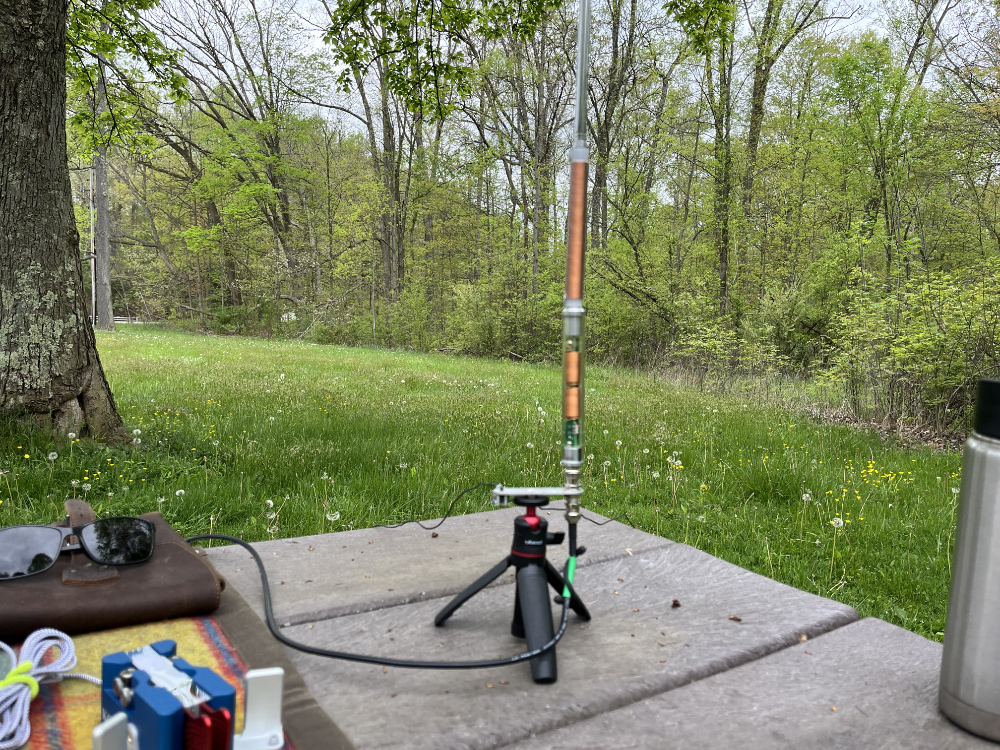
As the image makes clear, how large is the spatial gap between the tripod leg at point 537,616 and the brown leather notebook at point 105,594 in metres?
0.75

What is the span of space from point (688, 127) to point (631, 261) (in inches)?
139

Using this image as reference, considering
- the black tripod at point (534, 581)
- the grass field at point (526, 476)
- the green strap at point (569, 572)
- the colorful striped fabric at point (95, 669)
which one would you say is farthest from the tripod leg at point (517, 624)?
the grass field at point (526, 476)

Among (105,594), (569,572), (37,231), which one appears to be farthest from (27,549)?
(37,231)

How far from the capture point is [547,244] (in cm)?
1981

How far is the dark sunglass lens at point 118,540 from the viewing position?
5.21 feet

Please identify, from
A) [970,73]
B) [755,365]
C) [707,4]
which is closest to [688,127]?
[970,73]

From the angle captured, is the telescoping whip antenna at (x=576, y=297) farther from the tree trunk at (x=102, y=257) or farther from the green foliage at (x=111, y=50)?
the tree trunk at (x=102, y=257)

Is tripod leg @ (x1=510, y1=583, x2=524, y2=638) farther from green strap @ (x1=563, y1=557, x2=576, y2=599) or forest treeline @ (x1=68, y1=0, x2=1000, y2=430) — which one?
forest treeline @ (x1=68, y1=0, x2=1000, y2=430)

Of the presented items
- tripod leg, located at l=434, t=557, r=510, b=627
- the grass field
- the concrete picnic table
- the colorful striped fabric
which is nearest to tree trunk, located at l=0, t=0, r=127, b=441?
the grass field

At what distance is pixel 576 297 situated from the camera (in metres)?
1.31

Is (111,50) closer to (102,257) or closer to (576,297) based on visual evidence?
(576,297)

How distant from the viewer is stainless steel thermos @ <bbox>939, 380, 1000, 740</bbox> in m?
1.14

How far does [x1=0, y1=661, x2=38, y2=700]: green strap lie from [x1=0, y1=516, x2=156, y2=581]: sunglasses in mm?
429

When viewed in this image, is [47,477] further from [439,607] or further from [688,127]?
[688,127]
